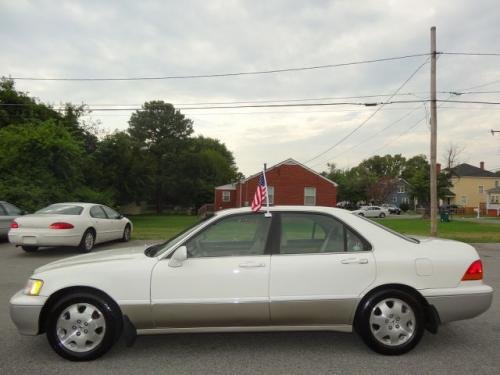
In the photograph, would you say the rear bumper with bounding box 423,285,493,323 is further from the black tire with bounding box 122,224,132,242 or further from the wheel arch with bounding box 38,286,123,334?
the black tire with bounding box 122,224,132,242

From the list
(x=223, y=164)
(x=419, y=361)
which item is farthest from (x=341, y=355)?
(x=223, y=164)

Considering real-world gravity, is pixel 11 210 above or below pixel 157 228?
above

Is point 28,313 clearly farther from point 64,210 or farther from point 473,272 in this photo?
point 64,210

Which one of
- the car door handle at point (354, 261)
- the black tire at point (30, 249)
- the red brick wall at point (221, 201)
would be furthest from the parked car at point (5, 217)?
the red brick wall at point (221, 201)

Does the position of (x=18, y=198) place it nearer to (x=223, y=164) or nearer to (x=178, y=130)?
(x=178, y=130)

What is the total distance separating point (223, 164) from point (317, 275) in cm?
8034

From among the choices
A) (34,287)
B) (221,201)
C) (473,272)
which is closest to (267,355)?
(473,272)

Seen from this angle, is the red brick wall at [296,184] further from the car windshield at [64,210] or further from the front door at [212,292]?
the front door at [212,292]

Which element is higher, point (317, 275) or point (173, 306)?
point (317, 275)

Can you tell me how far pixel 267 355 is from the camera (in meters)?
4.40

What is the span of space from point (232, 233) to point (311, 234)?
850 millimetres

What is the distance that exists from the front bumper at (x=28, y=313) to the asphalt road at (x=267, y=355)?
0.96 ft

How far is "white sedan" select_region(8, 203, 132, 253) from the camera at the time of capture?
36.5 ft

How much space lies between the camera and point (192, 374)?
3.93 meters
